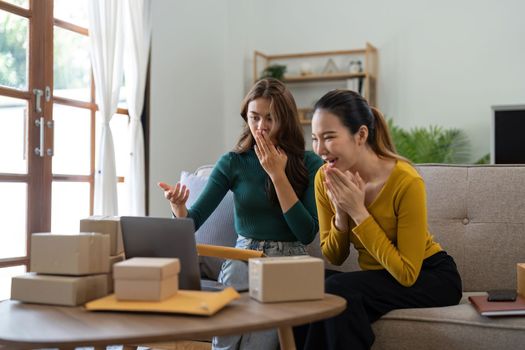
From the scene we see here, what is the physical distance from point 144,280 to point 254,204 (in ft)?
3.55

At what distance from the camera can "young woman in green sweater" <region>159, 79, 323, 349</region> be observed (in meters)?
2.12

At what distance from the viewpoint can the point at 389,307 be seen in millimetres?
1850

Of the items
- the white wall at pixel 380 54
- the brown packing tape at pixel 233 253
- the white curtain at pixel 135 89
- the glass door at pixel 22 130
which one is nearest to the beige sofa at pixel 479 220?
the brown packing tape at pixel 233 253

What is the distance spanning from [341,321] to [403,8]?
4.26 metres

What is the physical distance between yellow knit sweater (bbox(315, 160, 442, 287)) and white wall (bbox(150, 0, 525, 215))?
285 centimetres

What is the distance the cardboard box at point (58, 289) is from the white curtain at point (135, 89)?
279 centimetres

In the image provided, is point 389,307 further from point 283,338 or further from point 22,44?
point 22,44

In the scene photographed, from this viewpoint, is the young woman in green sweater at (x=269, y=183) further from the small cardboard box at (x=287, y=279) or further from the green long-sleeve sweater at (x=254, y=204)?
the small cardboard box at (x=287, y=279)

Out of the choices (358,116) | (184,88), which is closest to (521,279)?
(358,116)

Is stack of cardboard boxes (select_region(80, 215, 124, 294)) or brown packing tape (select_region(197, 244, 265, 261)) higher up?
stack of cardboard boxes (select_region(80, 215, 124, 294))

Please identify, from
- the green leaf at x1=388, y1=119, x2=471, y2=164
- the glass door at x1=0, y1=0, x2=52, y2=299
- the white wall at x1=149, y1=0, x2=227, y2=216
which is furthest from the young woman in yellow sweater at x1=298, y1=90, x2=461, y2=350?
the green leaf at x1=388, y1=119, x2=471, y2=164

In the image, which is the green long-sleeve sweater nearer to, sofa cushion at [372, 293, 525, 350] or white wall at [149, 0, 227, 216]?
sofa cushion at [372, 293, 525, 350]

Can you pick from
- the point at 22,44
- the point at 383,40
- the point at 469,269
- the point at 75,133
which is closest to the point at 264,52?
the point at 383,40

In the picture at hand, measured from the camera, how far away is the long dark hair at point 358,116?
1.87 m
